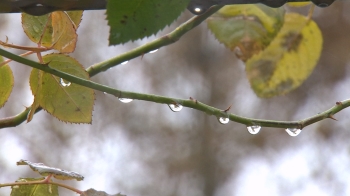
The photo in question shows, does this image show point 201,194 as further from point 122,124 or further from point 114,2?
point 114,2

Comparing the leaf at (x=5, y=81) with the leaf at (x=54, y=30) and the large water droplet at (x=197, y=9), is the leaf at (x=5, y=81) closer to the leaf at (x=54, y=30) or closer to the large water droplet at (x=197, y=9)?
the leaf at (x=54, y=30)

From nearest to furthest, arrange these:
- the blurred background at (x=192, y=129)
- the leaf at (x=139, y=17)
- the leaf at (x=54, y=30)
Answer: the leaf at (x=139, y=17) → the leaf at (x=54, y=30) → the blurred background at (x=192, y=129)

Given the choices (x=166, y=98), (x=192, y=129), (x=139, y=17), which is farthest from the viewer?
(x=192, y=129)

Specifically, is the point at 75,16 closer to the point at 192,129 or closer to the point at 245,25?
the point at 245,25

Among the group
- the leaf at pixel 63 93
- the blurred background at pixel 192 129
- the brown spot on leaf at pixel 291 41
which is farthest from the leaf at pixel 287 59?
the blurred background at pixel 192 129

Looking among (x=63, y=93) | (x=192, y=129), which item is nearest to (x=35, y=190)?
(x=63, y=93)
